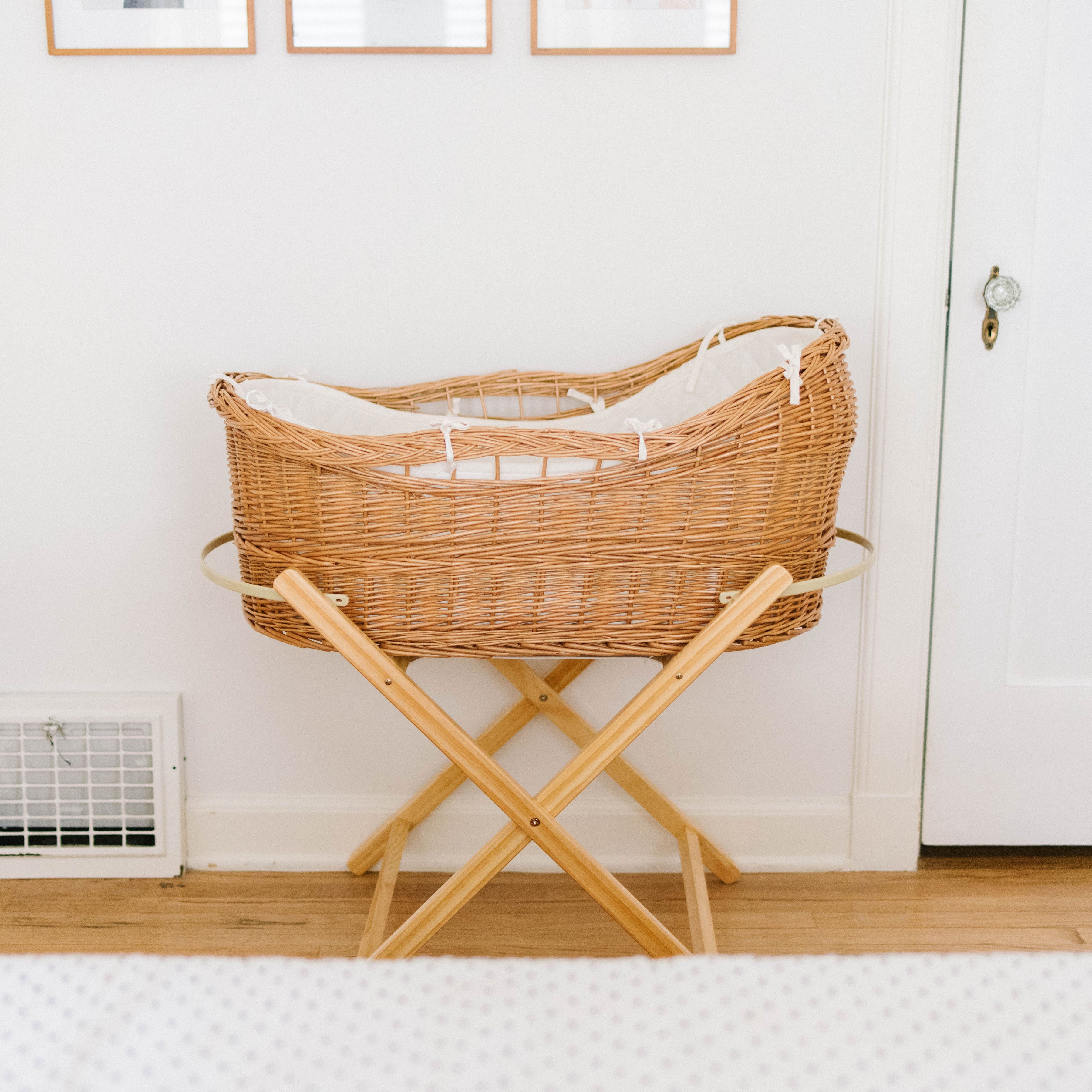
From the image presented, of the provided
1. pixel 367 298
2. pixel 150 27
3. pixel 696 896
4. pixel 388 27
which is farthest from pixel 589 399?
pixel 150 27

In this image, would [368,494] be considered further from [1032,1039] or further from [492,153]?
[1032,1039]

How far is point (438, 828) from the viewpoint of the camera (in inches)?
66.1

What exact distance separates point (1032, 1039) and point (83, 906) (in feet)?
4.98

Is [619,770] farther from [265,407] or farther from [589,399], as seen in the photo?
[265,407]

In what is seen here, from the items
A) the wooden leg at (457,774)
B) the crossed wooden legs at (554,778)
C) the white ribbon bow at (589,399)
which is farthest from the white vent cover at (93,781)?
the white ribbon bow at (589,399)

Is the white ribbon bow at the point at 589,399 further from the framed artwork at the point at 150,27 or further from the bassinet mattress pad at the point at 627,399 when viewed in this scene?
the framed artwork at the point at 150,27

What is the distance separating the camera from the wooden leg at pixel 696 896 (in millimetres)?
1321

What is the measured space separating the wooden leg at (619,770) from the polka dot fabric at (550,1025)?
979 millimetres

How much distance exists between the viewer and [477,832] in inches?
66.2

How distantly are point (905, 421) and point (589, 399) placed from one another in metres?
0.52

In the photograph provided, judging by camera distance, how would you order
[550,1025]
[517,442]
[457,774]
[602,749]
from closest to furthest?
[550,1025]
[517,442]
[602,749]
[457,774]

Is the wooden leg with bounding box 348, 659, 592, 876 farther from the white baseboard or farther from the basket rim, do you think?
the basket rim

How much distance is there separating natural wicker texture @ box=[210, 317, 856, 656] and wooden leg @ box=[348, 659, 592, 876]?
1.38ft

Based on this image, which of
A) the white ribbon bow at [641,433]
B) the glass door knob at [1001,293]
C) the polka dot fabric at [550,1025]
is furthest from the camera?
the glass door knob at [1001,293]
